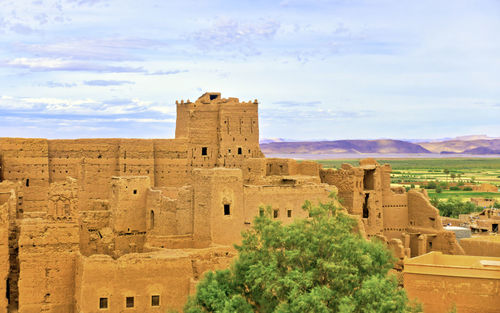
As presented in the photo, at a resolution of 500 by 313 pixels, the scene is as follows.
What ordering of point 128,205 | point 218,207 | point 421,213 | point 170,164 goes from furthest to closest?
point 170,164, point 421,213, point 128,205, point 218,207

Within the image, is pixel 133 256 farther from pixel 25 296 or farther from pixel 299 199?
pixel 299 199

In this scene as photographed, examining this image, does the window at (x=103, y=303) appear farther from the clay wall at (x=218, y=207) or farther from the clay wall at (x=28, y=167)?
the clay wall at (x=28, y=167)

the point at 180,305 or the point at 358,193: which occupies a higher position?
the point at 358,193

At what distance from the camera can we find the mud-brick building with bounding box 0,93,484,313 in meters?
31.6

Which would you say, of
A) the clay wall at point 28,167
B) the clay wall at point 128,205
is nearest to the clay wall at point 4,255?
the clay wall at point 128,205

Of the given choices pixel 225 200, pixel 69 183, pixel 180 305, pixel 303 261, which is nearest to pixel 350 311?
pixel 303 261

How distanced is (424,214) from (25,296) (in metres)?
27.3

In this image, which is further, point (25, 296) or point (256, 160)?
point (256, 160)

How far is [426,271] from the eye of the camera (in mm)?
33469

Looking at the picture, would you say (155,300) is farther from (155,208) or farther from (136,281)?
(155,208)

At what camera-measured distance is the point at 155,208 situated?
3869 cm

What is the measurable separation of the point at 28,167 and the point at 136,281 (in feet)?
57.9

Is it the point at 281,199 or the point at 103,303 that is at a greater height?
the point at 281,199

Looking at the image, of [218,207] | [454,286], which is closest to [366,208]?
[218,207]
